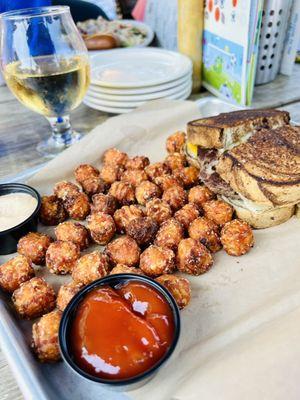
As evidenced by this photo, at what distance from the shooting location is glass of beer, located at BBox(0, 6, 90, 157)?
1.86 meters

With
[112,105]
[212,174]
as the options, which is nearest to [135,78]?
[112,105]

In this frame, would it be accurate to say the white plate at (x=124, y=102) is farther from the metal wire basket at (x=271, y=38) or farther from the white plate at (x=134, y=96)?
the metal wire basket at (x=271, y=38)

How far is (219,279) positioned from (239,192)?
0.42m

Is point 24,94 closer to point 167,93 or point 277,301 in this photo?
point 167,93

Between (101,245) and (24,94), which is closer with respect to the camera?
(101,245)

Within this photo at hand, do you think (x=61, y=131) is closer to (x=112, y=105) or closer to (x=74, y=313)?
(x=112, y=105)

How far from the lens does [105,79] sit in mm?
2559

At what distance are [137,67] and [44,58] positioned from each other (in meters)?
0.91

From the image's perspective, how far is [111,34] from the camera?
335 centimetres

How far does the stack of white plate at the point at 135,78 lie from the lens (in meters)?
2.35

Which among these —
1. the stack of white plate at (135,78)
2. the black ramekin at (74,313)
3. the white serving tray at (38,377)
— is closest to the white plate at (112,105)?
the stack of white plate at (135,78)

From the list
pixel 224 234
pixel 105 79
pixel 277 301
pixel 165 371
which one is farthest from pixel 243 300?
pixel 105 79

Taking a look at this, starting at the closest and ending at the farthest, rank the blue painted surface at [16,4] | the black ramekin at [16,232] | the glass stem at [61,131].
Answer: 1. the black ramekin at [16,232]
2. the glass stem at [61,131]
3. the blue painted surface at [16,4]

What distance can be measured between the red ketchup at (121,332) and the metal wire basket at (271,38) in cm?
207
